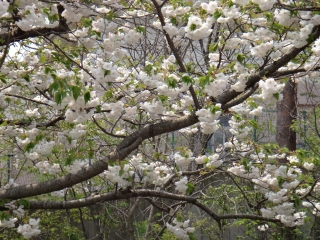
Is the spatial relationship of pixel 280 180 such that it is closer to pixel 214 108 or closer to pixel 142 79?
pixel 214 108

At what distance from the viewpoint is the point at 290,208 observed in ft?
16.1

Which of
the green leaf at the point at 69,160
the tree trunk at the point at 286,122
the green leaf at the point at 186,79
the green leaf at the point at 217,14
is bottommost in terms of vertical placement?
the green leaf at the point at 69,160

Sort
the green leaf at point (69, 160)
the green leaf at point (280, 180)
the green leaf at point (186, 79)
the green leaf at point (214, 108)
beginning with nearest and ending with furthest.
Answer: the green leaf at point (186, 79)
the green leaf at point (214, 108)
the green leaf at point (69, 160)
the green leaf at point (280, 180)

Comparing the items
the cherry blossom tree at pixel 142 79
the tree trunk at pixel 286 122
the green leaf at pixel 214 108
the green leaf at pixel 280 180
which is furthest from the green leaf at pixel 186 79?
the tree trunk at pixel 286 122

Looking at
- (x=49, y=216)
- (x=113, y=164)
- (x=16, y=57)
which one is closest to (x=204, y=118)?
(x=113, y=164)

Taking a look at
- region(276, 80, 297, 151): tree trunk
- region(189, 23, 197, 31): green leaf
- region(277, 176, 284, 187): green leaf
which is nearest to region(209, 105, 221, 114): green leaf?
region(189, 23, 197, 31): green leaf

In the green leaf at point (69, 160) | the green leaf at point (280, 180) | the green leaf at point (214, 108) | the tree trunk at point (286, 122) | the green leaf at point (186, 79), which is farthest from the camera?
the tree trunk at point (286, 122)

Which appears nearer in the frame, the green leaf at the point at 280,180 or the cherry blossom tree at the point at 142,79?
the cherry blossom tree at the point at 142,79

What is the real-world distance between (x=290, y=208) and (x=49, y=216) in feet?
12.9

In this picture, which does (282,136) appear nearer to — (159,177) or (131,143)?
(159,177)

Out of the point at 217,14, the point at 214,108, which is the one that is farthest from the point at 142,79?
the point at 217,14

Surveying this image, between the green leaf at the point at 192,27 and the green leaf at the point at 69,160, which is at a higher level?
the green leaf at the point at 192,27

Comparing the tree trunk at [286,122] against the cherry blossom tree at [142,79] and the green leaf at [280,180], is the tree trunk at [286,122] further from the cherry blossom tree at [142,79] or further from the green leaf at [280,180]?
the green leaf at [280,180]

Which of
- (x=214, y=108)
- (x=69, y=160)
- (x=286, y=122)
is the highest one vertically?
(x=286, y=122)
